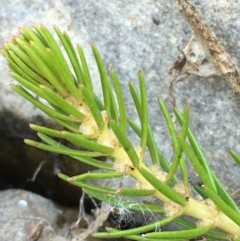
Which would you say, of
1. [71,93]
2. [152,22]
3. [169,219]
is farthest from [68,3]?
[169,219]

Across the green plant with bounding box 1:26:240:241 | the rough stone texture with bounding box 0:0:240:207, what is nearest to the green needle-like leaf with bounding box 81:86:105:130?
the green plant with bounding box 1:26:240:241

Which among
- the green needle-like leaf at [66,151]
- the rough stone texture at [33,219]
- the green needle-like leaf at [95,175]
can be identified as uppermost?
the green needle-like leaf at [66,151]

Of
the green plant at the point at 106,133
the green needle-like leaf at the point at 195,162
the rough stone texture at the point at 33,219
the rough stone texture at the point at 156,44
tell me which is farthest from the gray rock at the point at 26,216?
the green needle-like leaf at the point at 195,162

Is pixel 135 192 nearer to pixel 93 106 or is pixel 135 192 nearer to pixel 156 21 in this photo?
pixel 93 106

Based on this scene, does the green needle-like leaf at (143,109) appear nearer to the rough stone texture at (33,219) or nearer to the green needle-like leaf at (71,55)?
the green needle-like leaf at (71,55)

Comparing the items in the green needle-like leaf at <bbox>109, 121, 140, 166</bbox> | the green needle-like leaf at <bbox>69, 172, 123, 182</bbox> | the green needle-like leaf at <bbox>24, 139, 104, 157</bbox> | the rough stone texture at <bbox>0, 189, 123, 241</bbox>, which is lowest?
the rough stone texture at <bbox>0, 189, 123, 241</bbox>

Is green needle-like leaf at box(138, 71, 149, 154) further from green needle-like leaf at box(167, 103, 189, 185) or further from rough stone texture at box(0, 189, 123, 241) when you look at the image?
rough stone texture at box(0, 189, 123, 241)
